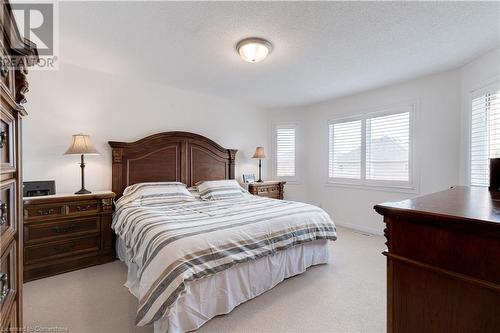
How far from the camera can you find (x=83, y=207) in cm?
264

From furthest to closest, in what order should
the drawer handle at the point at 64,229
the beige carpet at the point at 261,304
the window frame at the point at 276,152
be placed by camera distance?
the window frame at the point at 276,152, the drawer handle at the point at 64,229, the beige carpet at the point at 261,304

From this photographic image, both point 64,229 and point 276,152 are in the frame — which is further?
point 276,152

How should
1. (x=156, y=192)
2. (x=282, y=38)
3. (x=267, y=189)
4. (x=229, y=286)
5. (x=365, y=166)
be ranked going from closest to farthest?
(x=229, y=286) < (x=282, y=38) < (x=156, y=192) < (x=365, y=166) < (x=267, y=189)

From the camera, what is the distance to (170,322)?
5.08ft

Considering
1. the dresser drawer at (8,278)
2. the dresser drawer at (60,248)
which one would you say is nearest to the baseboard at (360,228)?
the dresser drawer at (60,248)

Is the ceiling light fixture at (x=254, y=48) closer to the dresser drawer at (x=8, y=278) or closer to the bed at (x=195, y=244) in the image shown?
the bed at (x=195, y=244)

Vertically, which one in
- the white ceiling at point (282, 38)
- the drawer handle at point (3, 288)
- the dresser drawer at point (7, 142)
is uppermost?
the white ceiling at point (282, 38)

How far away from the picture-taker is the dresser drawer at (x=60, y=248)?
236cm

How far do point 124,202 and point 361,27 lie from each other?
3.13 meters

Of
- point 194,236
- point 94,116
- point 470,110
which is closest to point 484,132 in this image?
point 470,110

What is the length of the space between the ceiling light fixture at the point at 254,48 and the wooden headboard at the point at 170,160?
1823 mm

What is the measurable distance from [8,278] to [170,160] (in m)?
2.77

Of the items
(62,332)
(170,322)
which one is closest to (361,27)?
(170,322)

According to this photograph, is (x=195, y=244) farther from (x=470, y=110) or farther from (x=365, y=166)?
(x=470, y=110)
